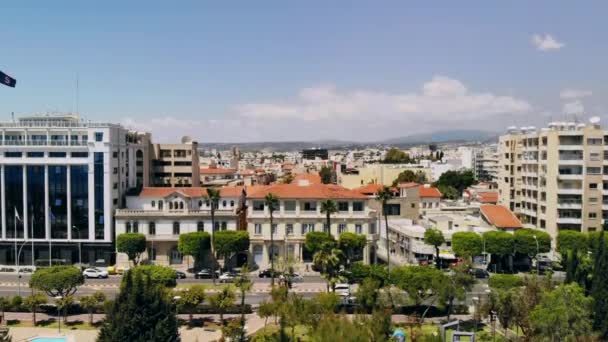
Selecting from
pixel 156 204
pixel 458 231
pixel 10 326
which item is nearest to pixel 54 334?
pixel 10 326

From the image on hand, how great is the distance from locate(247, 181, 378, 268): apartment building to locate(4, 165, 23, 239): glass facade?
34420 millimetres

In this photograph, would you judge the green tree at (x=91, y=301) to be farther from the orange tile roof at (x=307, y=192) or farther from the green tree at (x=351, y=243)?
the green tree at (x=351, y=243)

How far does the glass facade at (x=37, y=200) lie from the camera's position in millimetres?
84812

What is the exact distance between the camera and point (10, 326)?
191ft

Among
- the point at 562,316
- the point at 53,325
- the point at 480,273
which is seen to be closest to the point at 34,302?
the point at 53,325

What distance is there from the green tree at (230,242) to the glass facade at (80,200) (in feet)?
69.2

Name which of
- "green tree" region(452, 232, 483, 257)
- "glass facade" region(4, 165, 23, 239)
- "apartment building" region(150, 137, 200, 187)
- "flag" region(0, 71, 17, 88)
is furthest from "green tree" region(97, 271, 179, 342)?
"apartment building" region(150, 137, 200, 187)

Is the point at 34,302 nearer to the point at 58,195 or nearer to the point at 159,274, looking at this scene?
the point at 159,274

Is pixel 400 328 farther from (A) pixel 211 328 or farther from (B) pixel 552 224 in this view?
(B) pixel 552 224

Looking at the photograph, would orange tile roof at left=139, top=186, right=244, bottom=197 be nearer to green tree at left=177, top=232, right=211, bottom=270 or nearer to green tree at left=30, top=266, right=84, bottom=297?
green tree at left=177, top=232, right=211, bottom=270

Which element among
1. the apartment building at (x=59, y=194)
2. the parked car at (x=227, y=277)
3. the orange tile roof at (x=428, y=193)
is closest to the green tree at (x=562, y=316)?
the parked car at (x=227, y=277)

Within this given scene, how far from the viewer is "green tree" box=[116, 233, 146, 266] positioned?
Answer: 264 ft

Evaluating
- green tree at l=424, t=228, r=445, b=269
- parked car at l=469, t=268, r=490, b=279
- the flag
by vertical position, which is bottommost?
parked car at l=469, t=268, r=490, b=279

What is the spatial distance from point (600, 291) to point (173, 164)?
78319 millimetres
